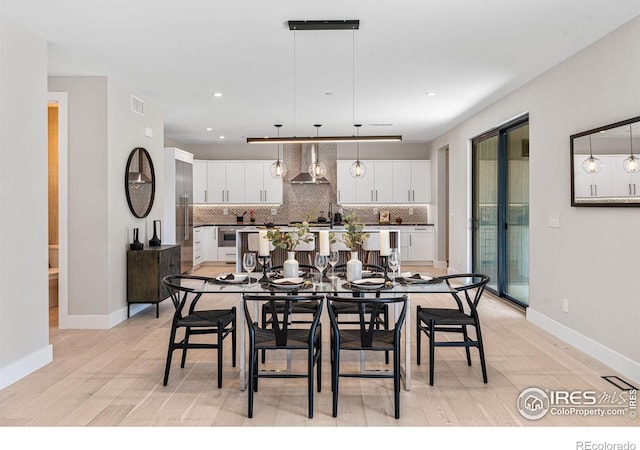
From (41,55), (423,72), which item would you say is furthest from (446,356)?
(41,55)

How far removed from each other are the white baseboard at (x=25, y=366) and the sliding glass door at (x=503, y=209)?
4.99 m

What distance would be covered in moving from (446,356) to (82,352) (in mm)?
3129

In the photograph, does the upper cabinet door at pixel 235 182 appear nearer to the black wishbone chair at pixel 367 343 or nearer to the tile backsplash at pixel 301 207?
the tile backsplash at pixel 301 207

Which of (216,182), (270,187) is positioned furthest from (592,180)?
(216,182)

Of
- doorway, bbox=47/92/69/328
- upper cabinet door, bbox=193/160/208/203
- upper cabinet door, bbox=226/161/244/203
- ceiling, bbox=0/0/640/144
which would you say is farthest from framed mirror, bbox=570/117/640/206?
upper cabinet door, bbox=193/160/208/203

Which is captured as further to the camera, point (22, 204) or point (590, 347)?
point (590, 347)

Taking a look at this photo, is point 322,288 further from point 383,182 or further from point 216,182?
point 216,182

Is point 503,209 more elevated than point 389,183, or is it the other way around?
point 389,183

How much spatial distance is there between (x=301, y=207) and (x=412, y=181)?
243 cm

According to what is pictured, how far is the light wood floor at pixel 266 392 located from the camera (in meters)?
2.94

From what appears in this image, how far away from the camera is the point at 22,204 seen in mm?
3807

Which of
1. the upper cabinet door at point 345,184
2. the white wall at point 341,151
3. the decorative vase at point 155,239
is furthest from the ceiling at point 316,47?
the white wall at point 341,151

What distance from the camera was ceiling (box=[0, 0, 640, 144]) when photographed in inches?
139

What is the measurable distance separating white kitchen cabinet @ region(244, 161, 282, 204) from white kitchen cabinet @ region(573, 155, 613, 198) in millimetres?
6969
